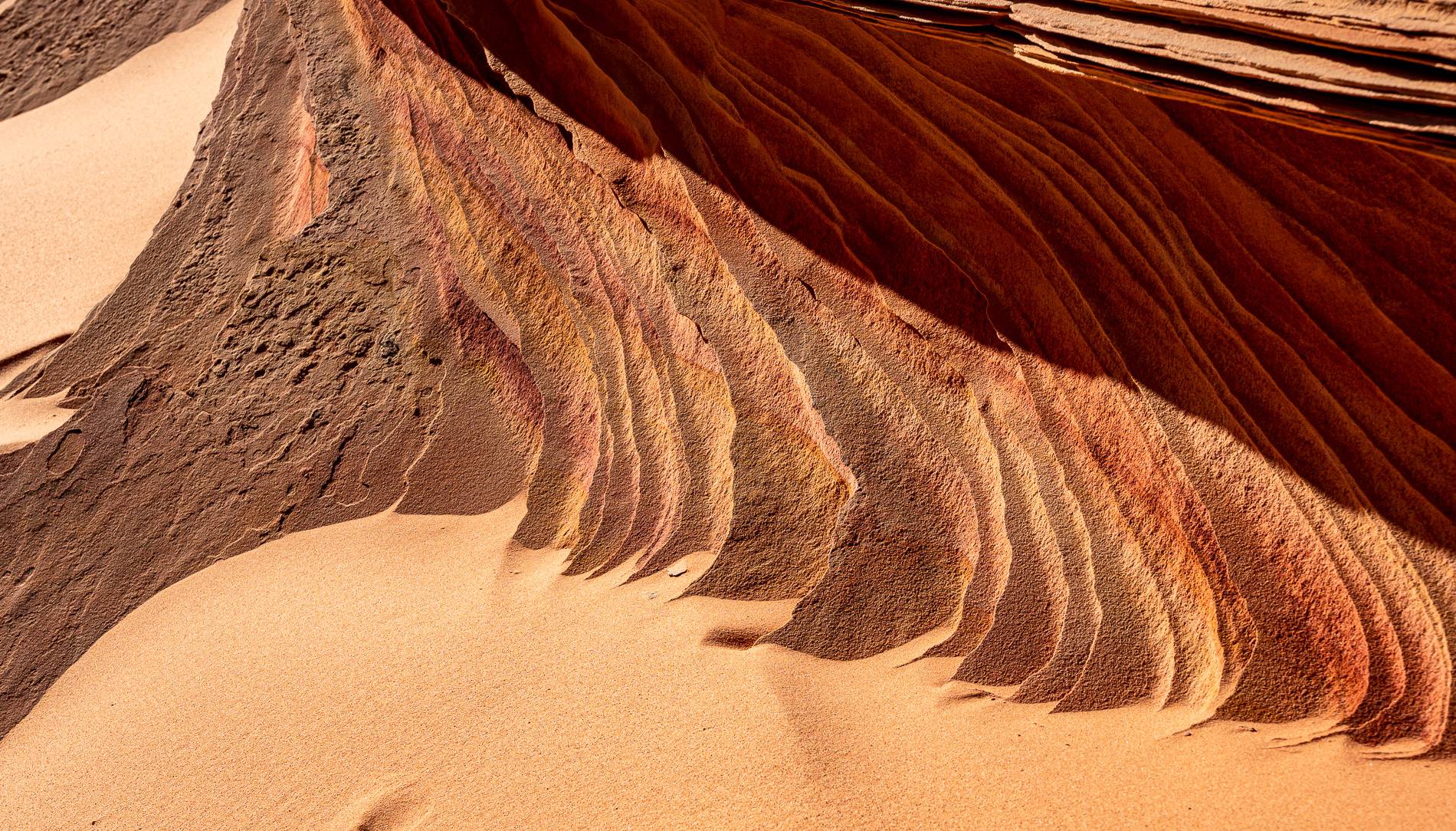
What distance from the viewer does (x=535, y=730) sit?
73.5 inches

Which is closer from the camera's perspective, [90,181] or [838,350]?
[838,350]

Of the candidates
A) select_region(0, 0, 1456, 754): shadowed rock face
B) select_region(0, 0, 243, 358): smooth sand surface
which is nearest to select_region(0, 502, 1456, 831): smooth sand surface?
select_region(0, 0, 1456, 754): shadowed rock face

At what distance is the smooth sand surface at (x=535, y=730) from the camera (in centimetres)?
171

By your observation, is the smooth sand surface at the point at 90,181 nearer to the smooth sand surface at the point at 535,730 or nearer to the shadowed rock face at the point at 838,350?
the shadowed rock face at the point at 838,350

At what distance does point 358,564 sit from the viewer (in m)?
2.18

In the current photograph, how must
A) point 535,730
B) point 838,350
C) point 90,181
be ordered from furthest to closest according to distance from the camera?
1. point 90,181
2. point 838,350
3. point 535,730

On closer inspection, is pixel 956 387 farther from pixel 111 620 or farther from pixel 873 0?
pixel 111 620

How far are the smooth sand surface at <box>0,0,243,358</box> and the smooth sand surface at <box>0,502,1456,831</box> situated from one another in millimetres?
1437

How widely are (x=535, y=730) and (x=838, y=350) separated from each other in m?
1.06

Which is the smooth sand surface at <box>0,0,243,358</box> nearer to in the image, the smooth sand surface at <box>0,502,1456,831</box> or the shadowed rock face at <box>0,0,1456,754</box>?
the shadowed rock face at <box>0,0,1456,754</box>

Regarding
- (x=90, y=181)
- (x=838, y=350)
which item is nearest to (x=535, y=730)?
(x=838, y=350)

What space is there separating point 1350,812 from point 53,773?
2557 mm

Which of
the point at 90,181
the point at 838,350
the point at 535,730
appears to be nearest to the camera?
the point at 535,730

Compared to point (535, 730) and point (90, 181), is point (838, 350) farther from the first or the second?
point (90, 181)
